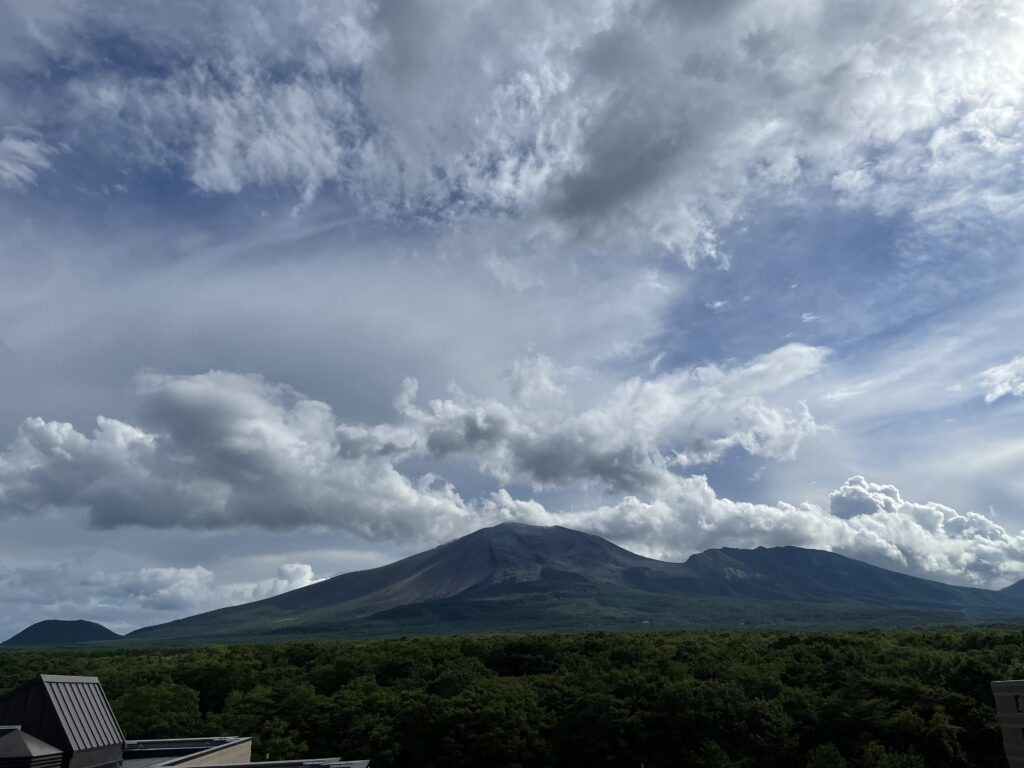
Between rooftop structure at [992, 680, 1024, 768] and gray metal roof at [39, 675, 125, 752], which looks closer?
gray metal roof at [39, 675, 125, 752]

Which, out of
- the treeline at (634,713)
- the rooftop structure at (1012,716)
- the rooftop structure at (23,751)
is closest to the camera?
the rooftop structure at (23,751)

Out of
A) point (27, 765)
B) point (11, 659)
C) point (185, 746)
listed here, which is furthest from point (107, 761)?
point (11, 659)

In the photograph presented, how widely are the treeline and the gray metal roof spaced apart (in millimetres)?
24342

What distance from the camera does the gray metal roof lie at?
26.4m

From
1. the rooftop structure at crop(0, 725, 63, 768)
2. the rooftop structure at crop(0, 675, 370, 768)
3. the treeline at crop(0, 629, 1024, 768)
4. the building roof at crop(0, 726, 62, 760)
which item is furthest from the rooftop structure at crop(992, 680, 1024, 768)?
the building roof at crop(0, 726, 62, 760)

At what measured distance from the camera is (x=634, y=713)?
177 feet

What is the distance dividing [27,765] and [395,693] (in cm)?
3710

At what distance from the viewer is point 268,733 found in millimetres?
53438

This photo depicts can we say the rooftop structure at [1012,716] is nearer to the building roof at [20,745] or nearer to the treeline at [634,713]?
the treeline at [634,713]

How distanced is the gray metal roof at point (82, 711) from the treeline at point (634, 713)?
2434 cm

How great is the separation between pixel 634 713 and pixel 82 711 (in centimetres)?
3837

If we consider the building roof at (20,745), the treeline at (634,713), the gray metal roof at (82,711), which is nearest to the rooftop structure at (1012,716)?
the treeline at (634,713)

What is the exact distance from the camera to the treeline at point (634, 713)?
49.7m

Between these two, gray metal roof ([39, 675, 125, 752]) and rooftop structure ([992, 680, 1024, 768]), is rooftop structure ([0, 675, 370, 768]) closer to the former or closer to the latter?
gray metal roof ([39, 675, 125, 752])
